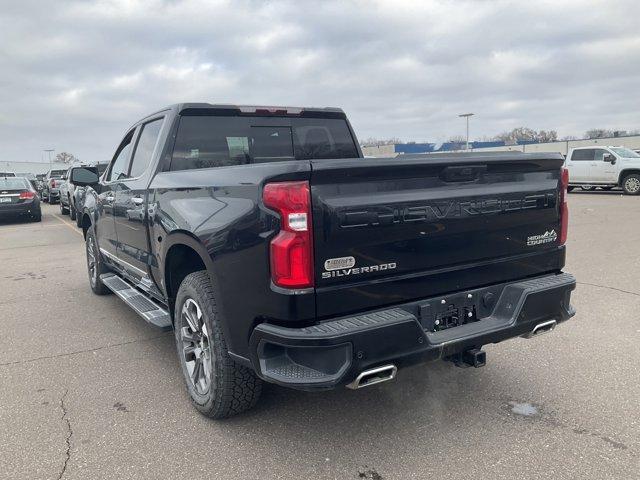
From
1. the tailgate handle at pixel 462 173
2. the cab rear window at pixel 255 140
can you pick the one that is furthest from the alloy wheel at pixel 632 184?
the tailgate handle at pixel 462 173

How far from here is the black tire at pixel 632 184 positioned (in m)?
19.3

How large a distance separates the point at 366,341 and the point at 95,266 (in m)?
4.95

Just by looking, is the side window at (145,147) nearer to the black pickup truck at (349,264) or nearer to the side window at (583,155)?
the black pickup truck at (349,264)

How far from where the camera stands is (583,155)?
67.4 feet

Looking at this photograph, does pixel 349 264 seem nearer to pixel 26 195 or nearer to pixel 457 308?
pixel 457 308

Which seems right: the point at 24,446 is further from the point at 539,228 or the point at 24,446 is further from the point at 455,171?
the point at 539,228

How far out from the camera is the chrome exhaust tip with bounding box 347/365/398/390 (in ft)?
8.18

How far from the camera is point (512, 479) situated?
257 centimetres

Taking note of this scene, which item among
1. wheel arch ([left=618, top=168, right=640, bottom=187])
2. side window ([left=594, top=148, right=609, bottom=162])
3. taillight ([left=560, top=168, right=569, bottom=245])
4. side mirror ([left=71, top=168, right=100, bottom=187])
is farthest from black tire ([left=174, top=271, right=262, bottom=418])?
side window ([left=594, top=148, right=609, bottom=162])

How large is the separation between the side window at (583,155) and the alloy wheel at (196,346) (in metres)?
20.5

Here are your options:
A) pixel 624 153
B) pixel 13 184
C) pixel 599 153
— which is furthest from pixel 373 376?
pixel 624 153

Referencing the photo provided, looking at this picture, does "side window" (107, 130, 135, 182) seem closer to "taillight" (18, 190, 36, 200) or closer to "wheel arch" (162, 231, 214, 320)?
"wheel arch" (162, 231, 214, 320)

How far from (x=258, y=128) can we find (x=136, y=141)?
1241mm

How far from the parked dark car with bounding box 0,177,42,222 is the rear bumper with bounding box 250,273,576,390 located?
16866 mm
